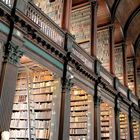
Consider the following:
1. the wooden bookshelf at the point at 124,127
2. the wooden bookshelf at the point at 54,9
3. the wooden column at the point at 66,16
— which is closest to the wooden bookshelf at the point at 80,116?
the wooden column at the point at 66,16

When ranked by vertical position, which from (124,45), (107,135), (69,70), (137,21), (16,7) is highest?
(137,21)

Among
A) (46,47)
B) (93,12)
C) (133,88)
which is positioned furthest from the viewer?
(133,88)

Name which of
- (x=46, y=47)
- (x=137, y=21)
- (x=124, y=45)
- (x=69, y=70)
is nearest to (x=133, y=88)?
(x=124, y=45)

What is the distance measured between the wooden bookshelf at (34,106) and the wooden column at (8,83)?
1.59 metres

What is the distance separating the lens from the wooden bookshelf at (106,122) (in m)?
9.55

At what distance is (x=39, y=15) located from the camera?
6.27m

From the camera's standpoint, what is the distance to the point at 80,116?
8.46 meters

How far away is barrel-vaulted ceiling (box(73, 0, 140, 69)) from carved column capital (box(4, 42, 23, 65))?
4.95 meters

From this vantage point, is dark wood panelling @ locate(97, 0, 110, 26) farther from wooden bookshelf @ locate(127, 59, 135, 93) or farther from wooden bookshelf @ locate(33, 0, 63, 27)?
wooden bookshelf @ locate(127, 59, 135, 93)

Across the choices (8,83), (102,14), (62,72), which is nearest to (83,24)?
(102,14)

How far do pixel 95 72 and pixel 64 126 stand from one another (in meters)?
2.70

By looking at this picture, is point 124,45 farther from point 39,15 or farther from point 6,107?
point 6,107

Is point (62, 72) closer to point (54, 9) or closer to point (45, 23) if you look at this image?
point (45, 23)

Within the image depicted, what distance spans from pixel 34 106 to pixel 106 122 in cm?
366
